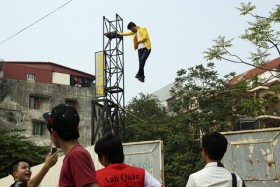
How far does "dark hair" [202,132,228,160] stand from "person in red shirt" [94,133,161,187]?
47cm

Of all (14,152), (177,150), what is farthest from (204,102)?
(14,152)

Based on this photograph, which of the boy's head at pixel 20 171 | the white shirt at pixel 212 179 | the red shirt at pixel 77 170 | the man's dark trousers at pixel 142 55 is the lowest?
the boy's head at pixel 20 171

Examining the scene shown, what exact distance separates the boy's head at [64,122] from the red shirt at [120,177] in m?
0.54

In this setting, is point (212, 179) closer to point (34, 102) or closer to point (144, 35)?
point (144, 35)

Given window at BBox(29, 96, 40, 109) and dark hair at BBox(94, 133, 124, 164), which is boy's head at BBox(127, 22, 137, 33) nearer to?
dark hair at BBox(94, 133, 124, 164)

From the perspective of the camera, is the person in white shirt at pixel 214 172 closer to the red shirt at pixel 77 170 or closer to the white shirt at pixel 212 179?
the white shirt at pixel 212 179

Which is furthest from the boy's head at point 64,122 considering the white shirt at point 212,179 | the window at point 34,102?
the window at point 34,102

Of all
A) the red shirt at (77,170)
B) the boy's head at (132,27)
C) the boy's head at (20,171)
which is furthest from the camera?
the boy's head at (132,27)

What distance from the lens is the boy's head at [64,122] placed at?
220cm

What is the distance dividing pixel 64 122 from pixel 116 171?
0.68 m

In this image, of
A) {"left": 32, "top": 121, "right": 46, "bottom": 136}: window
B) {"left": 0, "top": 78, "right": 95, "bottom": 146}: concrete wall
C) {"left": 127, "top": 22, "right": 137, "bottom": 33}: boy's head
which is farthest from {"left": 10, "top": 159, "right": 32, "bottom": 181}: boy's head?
{"left": 32, "top": 121, "right": 46, "bottom": 136}: window

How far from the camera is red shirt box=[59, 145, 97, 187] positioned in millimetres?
2037

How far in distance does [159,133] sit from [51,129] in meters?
23.1

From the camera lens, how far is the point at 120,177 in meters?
2.67
